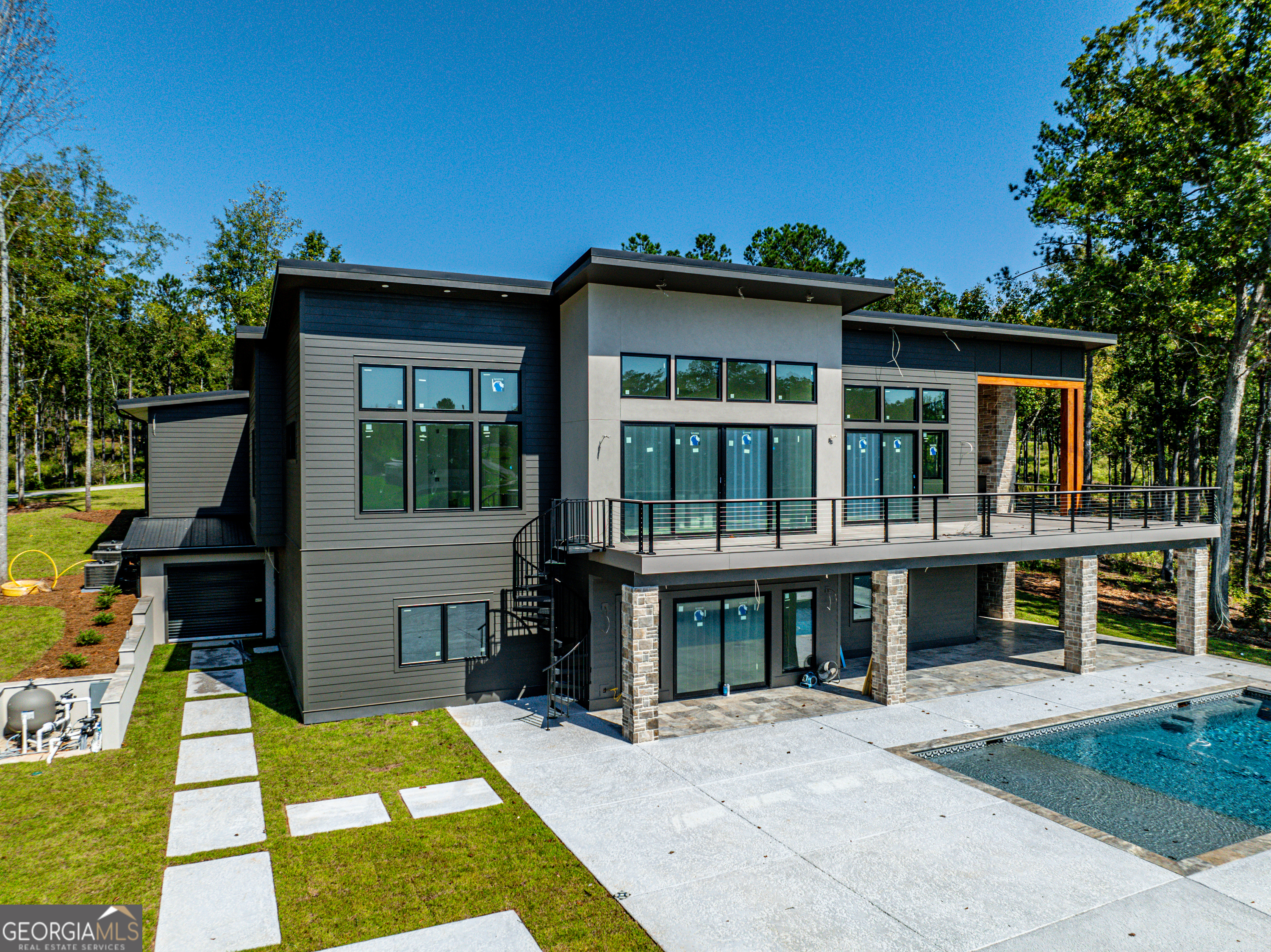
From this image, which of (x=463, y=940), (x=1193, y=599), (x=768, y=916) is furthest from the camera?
(x=1193, y=599)

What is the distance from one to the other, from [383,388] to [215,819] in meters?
6.31

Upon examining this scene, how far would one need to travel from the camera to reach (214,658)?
1477cm

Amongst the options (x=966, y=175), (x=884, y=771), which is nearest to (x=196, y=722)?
(x=884, y=771)

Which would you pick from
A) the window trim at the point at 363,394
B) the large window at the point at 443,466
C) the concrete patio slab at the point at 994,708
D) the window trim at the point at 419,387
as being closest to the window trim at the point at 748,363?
the window trim at the point at 419,387

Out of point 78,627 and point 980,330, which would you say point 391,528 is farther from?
point 980,330

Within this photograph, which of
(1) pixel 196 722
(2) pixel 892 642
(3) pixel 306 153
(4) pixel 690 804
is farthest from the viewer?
(3) pixel 306 153

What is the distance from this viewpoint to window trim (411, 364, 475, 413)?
37.6ft

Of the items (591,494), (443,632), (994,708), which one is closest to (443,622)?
(443,632)

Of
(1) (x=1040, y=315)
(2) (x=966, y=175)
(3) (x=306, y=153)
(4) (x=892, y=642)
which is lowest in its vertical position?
(4) (x=892, y=642)

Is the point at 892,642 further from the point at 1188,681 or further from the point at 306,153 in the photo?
the point at 306,153

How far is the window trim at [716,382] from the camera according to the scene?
11977 millimetres

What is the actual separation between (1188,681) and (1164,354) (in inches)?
656

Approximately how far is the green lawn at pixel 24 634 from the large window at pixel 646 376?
37.0 feet

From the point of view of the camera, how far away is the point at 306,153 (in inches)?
1051
